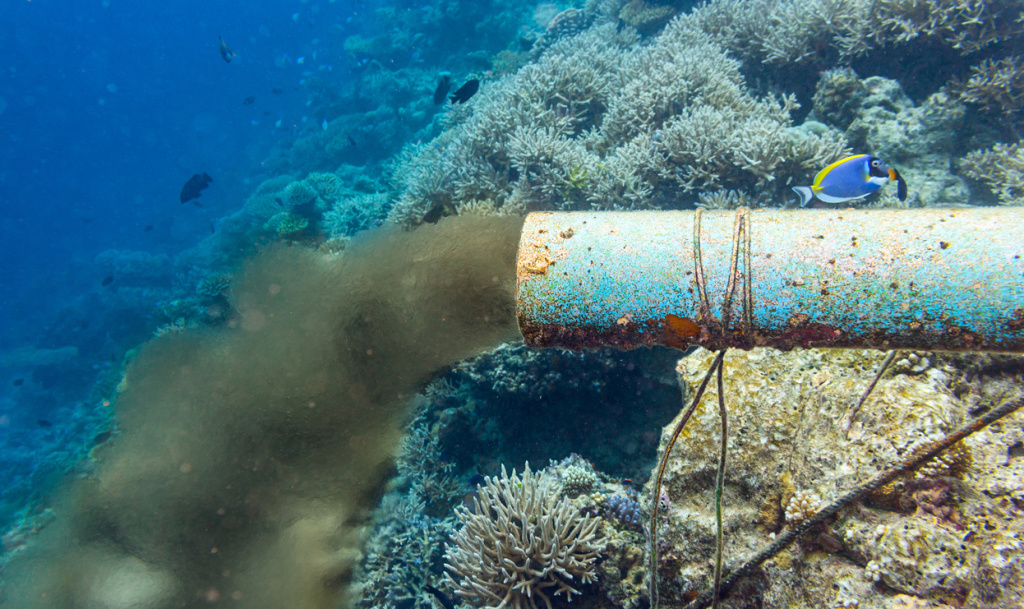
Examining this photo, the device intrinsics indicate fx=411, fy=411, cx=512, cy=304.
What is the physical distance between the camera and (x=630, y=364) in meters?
3.95

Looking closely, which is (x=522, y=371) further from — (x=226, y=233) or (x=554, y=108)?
(x=226, y=233)

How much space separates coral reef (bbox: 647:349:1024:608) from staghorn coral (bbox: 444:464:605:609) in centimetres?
82

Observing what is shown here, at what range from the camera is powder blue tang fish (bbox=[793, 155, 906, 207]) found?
3.29 m

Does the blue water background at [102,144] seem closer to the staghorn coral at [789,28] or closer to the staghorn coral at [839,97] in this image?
the staghorn coral at [839,97]

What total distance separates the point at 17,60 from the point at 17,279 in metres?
69.3

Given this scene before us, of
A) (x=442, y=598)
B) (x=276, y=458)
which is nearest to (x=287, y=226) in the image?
(x=276, y=458)

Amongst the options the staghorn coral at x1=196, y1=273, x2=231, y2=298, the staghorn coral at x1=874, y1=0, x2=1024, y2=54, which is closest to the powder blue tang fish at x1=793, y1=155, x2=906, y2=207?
the staghorn coral at x1=874, y1=0, x2=1024, y2=54

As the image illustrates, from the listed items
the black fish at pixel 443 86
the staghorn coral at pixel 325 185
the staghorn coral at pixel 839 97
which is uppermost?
the staghorn coral at pixel 325 185

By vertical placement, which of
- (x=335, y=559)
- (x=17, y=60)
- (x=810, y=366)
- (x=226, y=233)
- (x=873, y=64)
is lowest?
(x=335, y=559)

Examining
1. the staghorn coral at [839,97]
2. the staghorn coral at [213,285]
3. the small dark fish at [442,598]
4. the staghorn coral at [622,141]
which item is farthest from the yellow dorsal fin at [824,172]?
the staghorn coral at [213,285]

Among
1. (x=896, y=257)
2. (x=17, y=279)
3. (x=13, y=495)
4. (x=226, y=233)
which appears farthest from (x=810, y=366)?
(x=17, y=279)

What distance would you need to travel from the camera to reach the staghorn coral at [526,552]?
113 inches

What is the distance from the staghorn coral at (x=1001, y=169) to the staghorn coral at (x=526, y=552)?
18.8ft

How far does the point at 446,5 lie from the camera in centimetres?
1700
